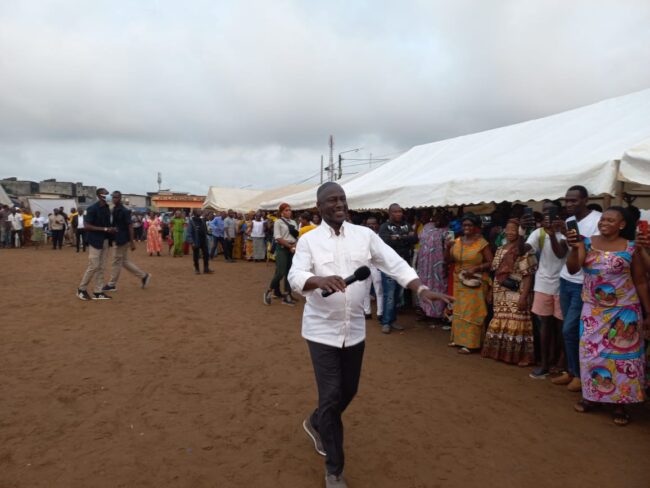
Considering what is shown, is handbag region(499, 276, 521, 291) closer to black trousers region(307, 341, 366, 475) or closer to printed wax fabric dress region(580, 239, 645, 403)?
printed wax fabric dress region(580, 239, 645, 403)

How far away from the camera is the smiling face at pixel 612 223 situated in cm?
345

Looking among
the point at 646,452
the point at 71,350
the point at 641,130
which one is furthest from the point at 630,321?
the point at 71,350

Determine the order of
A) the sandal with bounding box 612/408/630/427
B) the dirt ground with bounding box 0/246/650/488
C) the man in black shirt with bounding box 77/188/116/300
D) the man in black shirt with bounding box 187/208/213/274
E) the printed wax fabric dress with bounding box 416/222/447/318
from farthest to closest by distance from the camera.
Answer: the man in black shirt with bounding box 187/208/213/274
the man in black shirt with bounding box 77/188/116/300
the printed wax fabric dress with bounding box 416/222/447/318
the sandal with bounding box 612/408/630/427
the dirt ground with bounding box 0/246/650/488

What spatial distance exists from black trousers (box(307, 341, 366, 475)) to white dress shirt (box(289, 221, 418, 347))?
71 mm

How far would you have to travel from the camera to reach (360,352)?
2.71 meters

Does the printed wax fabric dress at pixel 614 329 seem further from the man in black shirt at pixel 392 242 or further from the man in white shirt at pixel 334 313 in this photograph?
the man in black shirt at pixel 392 242

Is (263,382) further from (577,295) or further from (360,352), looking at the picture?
(577,295)

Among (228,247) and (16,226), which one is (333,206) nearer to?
(228,247)

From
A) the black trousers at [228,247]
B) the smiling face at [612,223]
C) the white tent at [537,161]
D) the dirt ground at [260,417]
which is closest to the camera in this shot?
the dirt ground at [260,417]

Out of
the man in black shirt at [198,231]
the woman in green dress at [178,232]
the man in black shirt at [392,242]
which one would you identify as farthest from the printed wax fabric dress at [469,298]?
the woman in green dress at [178,232]

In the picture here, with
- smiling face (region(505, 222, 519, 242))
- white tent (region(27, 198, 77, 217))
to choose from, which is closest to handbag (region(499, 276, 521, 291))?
smiling face (region(505, 222, 519, 242))

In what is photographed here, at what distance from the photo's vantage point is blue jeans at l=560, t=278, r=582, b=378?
Answer: 4016mm

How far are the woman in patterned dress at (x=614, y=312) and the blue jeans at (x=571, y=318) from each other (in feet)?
1.14

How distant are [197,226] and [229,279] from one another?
5.20ft
